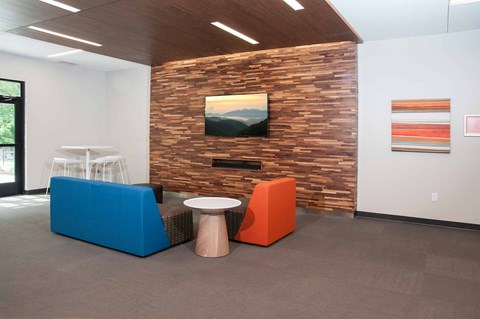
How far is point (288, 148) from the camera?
6.38 metres

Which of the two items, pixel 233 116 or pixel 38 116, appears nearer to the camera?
pixel 233 116

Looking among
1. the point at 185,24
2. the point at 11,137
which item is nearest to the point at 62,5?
the point at 185,24

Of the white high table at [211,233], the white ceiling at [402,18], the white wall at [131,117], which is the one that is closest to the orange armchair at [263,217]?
the white high table at [211,233]

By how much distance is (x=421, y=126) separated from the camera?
5516 millimetres

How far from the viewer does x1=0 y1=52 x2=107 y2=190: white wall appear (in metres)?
7.64

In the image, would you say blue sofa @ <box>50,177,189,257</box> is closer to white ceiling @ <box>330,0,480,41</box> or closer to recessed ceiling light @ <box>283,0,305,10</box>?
recessed ceiling light @ <box>283,0,305,10</box>

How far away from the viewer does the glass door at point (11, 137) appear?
24.1ft

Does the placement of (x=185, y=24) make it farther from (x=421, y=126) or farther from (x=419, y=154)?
(x=419, y=154)

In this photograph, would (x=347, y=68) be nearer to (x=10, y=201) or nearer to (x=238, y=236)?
(x=238, y=236)

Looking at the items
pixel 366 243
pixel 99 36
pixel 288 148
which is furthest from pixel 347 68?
pixel 99 36

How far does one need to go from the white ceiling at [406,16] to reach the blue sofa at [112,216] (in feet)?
10.1

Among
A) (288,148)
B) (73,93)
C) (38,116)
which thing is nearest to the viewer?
(288,148)

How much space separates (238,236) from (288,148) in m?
2.40

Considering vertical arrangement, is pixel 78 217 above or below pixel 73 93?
below
